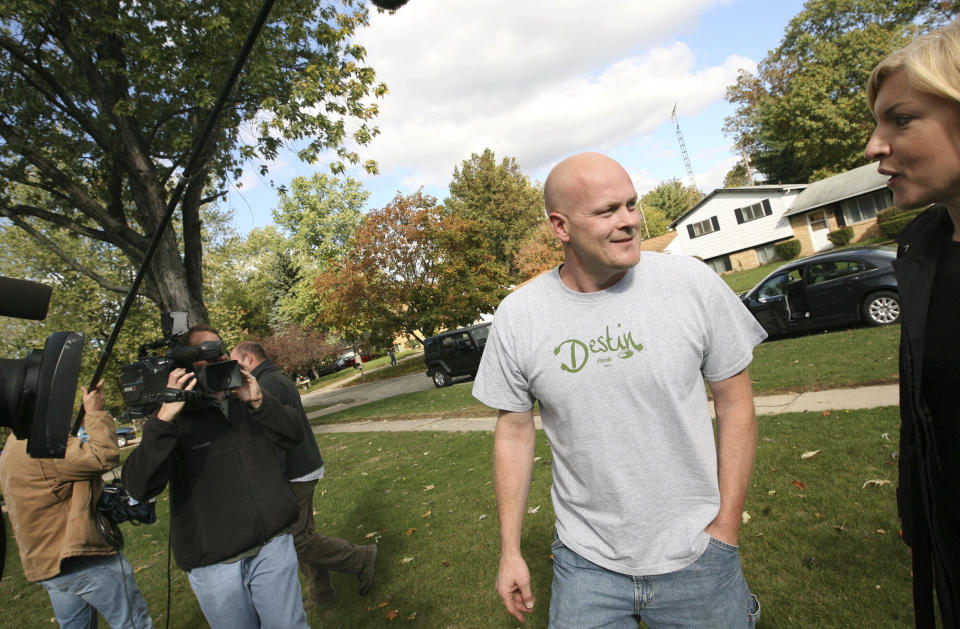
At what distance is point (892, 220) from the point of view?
93.8 ft

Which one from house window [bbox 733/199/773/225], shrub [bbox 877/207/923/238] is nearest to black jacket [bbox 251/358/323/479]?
shrub [bbox 877/207/923/238]

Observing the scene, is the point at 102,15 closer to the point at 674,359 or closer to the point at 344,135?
the point at 344,135

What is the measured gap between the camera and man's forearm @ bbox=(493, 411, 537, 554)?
2117 mm

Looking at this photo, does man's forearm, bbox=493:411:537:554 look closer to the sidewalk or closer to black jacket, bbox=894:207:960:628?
black jacket, bbox=894:207:960:628

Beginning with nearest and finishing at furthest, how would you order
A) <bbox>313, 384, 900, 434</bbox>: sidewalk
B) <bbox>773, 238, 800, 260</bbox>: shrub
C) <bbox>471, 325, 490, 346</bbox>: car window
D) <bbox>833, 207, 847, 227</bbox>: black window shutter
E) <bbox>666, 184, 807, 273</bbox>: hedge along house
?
<bbox>313, 384, 900, 434</bbox>: sidewalk → <bbox>471, 325, 490, 346</bbox>: car window → <bbox>833, 207, 847, 227</bbox>: black window shutter → <bbox>773, 238, 800, 260</bbox>: shrub → <bbox>666, 184, 807, 273</bbox>: hedge along house

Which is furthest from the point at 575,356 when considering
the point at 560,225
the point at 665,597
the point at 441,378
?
the point at 441,378

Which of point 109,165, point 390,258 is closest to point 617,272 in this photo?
point 109,165

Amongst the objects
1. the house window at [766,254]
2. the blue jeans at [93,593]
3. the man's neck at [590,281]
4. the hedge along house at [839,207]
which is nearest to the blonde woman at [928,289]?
the man's neck at [590,281]

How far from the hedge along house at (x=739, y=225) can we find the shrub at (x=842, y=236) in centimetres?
380

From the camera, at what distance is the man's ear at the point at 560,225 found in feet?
6.65

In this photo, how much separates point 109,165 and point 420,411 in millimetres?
8540

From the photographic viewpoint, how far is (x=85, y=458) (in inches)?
137

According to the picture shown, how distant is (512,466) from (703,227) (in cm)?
4369

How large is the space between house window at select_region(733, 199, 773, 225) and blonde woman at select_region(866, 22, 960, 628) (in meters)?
41.5
